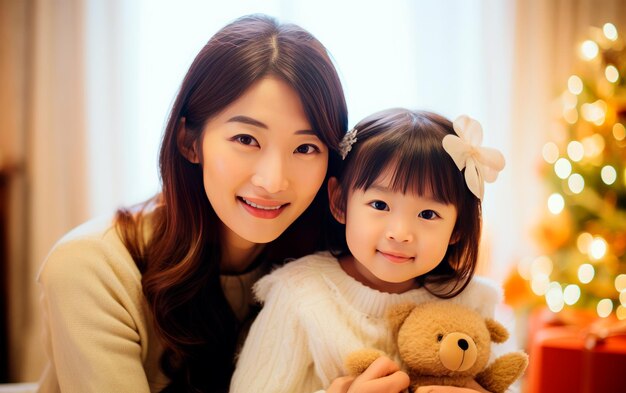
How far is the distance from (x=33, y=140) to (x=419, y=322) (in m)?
2.65

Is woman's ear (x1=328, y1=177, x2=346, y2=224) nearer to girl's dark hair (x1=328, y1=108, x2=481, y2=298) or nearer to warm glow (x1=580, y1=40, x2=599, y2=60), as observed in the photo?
girl's dark hair (x1=328, y1=108, x2=481, y2=298)

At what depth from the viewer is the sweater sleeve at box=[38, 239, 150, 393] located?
1.20m

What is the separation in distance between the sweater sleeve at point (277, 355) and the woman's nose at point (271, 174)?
0.79 ft

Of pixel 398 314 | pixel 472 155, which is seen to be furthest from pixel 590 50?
pixel 398 314

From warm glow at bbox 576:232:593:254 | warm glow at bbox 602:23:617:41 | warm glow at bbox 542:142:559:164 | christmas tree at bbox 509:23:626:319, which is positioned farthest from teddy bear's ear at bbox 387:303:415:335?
warm glow at bbox 602:23:617:41

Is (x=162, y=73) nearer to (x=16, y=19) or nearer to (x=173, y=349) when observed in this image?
(x=16, y=19)

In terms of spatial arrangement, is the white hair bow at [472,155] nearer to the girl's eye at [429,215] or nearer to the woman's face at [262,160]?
the girl's eye at [429,215]

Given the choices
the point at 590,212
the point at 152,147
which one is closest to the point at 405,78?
the point at 590,212

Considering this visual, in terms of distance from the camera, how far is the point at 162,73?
3.13 metres

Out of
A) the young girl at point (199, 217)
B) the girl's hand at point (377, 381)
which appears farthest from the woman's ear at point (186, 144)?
the girl's hand at point (377, 381)

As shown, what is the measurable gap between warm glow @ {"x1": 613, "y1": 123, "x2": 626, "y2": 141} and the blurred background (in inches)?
20.5

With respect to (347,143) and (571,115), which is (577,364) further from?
(347,143)

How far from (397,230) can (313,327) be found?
10.7 inches

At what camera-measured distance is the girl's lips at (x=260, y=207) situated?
48.6 inches
